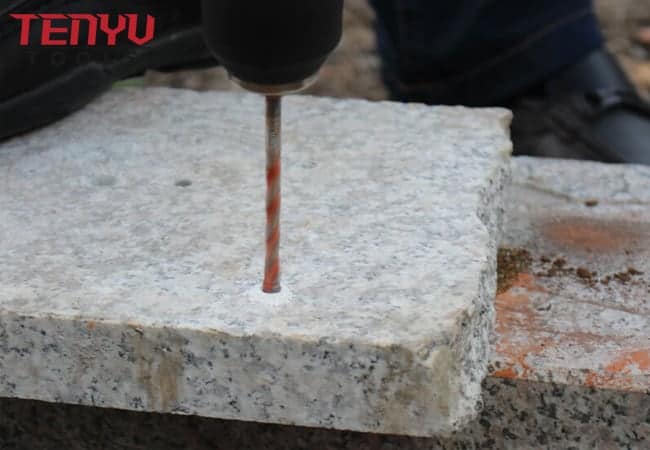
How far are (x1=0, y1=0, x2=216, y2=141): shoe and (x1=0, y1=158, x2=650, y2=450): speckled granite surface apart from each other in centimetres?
36

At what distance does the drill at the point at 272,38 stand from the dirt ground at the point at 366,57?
182 cm

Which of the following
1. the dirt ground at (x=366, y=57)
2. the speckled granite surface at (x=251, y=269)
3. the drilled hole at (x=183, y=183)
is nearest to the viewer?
the speckled granite surface at (x=251, y=269)

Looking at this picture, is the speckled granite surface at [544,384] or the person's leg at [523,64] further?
the person's leg at [523,64]

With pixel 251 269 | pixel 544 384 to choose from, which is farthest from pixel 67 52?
pixel 544 384

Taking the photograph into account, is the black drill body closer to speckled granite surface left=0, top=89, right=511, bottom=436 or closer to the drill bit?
the drill bit

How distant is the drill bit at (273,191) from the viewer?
92 centimetres

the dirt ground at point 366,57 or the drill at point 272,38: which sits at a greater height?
the drill at point 272,38

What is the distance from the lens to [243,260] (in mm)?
1091

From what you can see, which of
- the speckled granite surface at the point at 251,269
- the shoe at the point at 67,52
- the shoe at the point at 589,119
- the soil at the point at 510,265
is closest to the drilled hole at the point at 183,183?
the speckled granite surface at the point at 251,269

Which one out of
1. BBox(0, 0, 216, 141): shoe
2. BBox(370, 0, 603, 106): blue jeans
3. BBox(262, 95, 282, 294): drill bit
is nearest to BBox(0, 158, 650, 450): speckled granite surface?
BBox(262, 95, 282, 294): drill bit

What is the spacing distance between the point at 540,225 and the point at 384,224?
1.13 feet

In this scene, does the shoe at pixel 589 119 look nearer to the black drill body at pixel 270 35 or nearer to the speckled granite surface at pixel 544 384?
the speckled granite surface at pixel 544 384

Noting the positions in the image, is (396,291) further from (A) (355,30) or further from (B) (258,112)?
(A) (355,30)

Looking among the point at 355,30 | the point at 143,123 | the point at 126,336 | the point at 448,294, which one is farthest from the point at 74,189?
the point at 355,30
